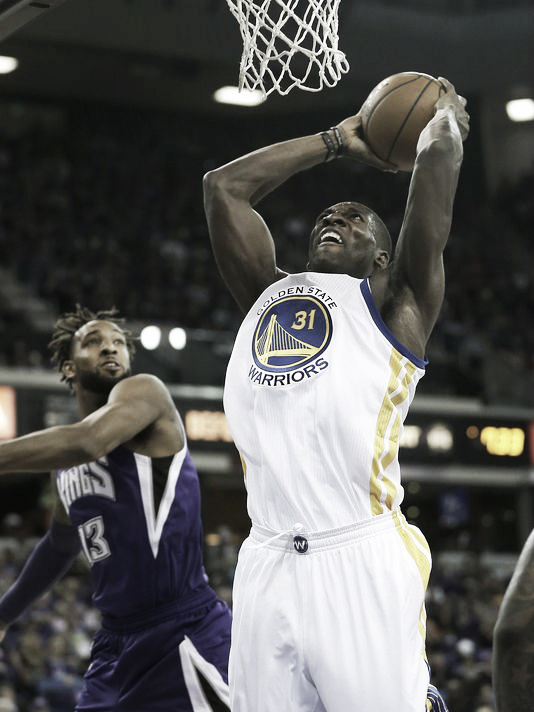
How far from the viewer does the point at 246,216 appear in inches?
145

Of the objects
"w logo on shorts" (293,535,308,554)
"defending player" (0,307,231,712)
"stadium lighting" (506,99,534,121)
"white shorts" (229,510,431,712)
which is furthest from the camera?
"stadium lighting" (506,99,534,121)

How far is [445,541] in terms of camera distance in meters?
23.7

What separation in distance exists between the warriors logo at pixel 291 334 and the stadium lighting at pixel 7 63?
55.9 ft

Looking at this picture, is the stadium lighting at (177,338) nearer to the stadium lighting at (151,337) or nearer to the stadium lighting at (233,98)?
the stadium lighting at (151,337)

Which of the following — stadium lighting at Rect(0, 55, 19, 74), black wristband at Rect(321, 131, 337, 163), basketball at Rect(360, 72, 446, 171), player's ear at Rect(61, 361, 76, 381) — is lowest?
player's ear at Rect(61, 361, 76, 381)

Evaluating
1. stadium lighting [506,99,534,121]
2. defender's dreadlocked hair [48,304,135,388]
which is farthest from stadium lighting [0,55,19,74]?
defender's dreadlocked hair [48,304,135,388]

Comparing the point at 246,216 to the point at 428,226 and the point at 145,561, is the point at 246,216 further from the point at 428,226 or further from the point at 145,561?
the point at 145,561

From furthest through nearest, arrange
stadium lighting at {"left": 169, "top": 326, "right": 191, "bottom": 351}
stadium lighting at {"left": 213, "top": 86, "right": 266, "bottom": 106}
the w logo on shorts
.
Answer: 1. stadium lighting at {"left": 213, "top": 86, "right": 266, "bottom": 106}
2. stadium lighting at {"left": 169, "top": 326, "right": 191, "bottom": 351}
3. the w logo on shorts

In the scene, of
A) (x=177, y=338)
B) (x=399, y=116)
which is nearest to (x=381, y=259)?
(x=399, y=116)

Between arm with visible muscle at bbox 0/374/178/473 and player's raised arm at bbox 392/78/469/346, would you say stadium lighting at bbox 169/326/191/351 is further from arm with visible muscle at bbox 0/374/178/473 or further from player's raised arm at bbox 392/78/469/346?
player's raised arm at bbox 392/78/469/346

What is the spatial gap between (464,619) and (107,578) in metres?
11.4

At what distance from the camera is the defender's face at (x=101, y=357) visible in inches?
181

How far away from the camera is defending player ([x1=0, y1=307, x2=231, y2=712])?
14.0 feet

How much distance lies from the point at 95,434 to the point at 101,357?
67 centimetres
